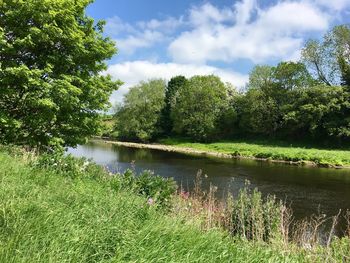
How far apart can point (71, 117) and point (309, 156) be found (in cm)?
3088

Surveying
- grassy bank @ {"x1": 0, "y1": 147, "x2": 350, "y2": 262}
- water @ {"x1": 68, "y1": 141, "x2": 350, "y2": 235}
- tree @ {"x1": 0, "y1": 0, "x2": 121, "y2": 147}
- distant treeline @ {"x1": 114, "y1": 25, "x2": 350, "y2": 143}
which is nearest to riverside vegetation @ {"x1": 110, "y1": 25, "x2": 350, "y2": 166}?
distant treeline @ {"x1": 114, "y1": 25, "x2": 350, "y2": 143}

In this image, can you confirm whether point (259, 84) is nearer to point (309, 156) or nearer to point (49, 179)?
point (309, 156)

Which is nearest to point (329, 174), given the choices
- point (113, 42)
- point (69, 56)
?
point (113, 42)

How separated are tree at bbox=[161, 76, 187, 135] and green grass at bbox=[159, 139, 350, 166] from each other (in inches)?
493

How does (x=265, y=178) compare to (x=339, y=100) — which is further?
(x=339, y=100)

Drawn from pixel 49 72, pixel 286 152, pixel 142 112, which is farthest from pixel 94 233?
pixel 142 112

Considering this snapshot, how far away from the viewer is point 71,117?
18.4 m

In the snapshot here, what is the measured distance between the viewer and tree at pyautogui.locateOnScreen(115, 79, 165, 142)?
73625mm

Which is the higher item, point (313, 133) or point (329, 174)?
point (313, 133)

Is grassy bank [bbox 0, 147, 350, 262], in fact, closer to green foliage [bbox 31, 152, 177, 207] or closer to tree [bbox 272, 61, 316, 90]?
green foliage [bbox 31, 152, 177, 207]

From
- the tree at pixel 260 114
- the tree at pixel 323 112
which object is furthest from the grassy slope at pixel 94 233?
the tree at pixel 260 114


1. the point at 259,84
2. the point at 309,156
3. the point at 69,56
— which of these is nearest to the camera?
the point at 69,56

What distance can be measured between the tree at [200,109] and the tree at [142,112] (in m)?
5.20

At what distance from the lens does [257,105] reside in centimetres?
6084
